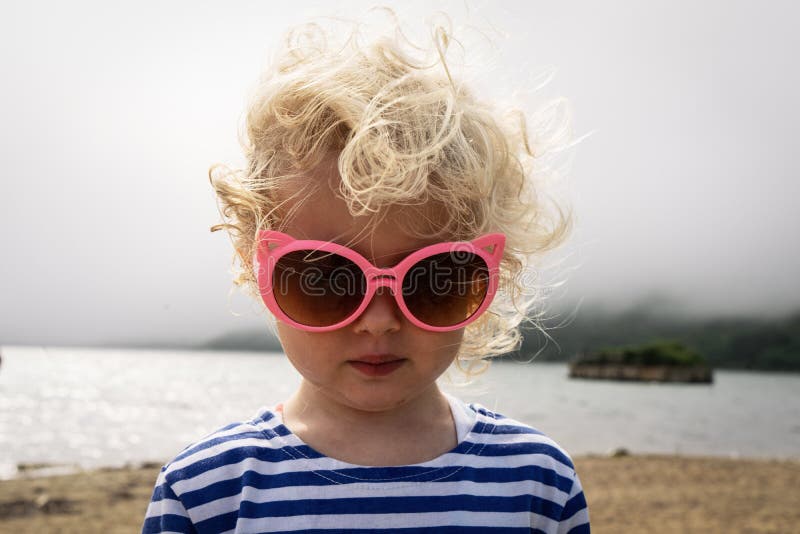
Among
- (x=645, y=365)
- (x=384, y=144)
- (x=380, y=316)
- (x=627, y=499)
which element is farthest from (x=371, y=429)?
(x=645, y=365)

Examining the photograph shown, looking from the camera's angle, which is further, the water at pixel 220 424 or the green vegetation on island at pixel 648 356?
the green vegetation on island at pixel 648 356

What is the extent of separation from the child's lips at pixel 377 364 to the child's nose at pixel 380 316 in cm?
6

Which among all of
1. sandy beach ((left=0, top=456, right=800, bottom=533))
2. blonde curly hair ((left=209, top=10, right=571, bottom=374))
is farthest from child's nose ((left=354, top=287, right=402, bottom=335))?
sandy beach ((left=0, top=456, right=800, bottom=533))

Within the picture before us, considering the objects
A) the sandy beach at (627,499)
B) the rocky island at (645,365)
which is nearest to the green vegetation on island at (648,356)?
the rocky island at (645,365)

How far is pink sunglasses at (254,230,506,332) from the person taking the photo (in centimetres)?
143

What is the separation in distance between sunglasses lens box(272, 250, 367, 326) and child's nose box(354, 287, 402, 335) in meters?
0.03

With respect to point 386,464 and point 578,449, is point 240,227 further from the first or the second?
point 578,449

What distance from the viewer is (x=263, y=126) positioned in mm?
1663

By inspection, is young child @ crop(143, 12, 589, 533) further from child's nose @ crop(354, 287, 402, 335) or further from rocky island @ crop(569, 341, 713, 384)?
rocky island @ crop(569, 341, 713, 384)

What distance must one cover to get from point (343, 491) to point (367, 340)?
1.14ft

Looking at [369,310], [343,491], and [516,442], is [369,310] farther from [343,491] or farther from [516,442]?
[516,442]

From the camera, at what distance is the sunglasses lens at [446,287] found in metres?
1.46

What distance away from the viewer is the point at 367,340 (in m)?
1.47

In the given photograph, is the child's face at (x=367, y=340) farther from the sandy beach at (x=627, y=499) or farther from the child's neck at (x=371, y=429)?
the sandy beach at (x=627, y=499)
